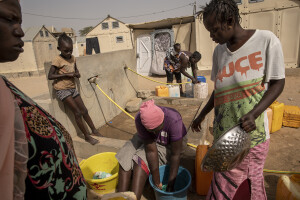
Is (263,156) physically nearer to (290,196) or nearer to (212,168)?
(212,168)

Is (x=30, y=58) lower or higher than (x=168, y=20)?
lower

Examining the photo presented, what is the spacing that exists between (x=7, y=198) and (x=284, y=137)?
4371 mm

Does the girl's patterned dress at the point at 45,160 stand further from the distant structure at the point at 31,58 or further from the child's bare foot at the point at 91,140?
the distant structure at the point at 31,58

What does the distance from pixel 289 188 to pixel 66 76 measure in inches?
121

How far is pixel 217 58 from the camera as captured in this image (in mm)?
1561

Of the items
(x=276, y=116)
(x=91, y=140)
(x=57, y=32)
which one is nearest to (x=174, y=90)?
(x=276, y=116)

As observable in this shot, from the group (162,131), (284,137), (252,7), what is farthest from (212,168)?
(252,7)

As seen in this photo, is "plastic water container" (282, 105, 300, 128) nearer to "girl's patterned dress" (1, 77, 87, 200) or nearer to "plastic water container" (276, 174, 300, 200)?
"plastic water container" (276, 174, 300, 200)

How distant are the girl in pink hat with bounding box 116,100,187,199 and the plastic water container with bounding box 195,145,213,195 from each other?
251 millimetres

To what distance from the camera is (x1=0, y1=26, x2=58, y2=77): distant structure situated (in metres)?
16.2

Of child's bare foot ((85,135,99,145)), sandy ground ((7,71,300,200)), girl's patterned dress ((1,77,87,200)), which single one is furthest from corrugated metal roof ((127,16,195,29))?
girl's patterned dress ((1,77,87,200))

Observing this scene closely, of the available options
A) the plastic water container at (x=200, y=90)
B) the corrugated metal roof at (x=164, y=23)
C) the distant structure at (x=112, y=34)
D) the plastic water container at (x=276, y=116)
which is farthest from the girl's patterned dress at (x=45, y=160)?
the distant structure at (x=112, y=34)

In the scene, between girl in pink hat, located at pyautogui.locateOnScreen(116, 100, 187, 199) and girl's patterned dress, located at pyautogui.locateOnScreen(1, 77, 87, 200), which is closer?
girl's patterned dress, located at pyautogui.locateOnScreen(1, 77, 87, 200)

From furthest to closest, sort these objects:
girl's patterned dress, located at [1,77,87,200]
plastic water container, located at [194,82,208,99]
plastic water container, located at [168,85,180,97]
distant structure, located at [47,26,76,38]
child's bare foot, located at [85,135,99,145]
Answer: distant structure, located at [47,26,76,38] < plastic water container, located at [168,85,180,97] < plastic water container, located at [194,82,208,99] < child's bare foot, located at [85,135,99,145] < girl's patterned dress, located at [1,77,87,200]
